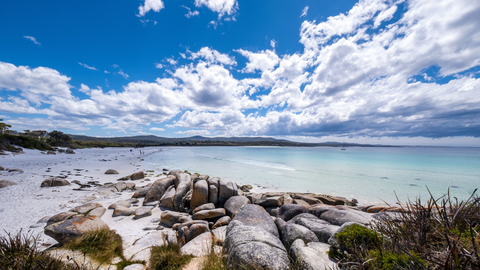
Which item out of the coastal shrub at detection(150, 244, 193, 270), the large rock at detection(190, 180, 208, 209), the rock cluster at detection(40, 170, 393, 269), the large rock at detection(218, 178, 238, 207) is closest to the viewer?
the rock cluster at detection(40, 170, 393, 269)

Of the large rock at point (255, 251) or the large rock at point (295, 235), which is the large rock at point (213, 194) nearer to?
the large rock at point (295, 235)

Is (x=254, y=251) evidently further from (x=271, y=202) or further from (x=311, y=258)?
(x=271, y=202)

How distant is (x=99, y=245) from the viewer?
16.6 feet

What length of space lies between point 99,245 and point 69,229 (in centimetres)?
122

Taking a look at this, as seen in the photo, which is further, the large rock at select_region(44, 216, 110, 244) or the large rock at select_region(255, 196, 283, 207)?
the large rock at select_region(255, 196, 283, 207)

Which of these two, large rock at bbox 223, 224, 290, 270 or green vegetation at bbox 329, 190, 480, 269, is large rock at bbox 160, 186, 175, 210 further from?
Answer: green vegetation at bbox 329, 190, 480, 269

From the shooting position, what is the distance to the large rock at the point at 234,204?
29.0 feet

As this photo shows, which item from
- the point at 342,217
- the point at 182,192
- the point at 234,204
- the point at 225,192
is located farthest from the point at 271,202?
the point at 182,192

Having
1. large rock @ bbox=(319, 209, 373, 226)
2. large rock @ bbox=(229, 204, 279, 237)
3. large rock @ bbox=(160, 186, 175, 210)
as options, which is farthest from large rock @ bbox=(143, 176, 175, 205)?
large rock @ bbox=(319, 209, 373, 226)

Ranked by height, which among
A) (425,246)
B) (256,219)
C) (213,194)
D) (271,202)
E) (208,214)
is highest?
(425,246)

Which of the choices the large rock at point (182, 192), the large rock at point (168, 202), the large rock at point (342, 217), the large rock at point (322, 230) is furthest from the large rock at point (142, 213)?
the large rock at point (342, 217)

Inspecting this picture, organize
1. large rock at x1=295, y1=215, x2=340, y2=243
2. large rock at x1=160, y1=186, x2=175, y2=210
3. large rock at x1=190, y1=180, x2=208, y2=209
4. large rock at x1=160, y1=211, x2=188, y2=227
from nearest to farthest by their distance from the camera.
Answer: large rock at x1=295, y1=215, x2=340, y2=243, large rock at x1=160, y1=211, x2=188, y2=227, large rock at x1=190, y1=180, x2=208, y2=209, large rock at x1=160, y1=186, x2=175, y2=210

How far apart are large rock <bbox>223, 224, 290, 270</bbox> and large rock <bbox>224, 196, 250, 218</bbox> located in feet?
14.3

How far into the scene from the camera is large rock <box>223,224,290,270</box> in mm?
3465
